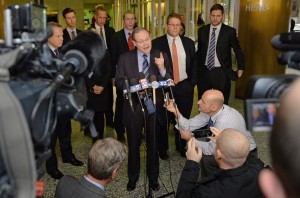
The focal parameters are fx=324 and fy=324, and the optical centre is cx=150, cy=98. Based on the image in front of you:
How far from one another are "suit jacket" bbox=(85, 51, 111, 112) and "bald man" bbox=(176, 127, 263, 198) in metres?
2.02

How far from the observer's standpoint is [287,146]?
0.55 metres

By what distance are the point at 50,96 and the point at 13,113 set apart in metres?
0.19

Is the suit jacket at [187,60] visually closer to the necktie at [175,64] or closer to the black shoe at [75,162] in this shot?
the necktie at [175,64]

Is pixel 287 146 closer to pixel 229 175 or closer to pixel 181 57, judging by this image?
pixel 229 175

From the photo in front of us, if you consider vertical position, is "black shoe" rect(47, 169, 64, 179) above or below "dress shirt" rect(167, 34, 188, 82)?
below

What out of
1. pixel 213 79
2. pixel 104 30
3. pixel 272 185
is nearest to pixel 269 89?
pixel 272 185

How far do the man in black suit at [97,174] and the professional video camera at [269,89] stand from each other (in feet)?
3.78

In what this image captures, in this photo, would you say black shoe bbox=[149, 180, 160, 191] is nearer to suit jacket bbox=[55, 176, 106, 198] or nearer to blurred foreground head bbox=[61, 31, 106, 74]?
suit jacket bbox=[55, 176, 106, 198]

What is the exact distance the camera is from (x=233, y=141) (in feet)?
5.97

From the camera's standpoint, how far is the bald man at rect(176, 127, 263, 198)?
5.65 feet

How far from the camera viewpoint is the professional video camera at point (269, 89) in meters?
0.81

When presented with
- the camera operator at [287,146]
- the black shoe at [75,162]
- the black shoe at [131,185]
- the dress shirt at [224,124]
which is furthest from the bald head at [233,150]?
the black shoe at [75,162]

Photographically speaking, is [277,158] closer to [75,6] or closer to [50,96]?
[50,96]

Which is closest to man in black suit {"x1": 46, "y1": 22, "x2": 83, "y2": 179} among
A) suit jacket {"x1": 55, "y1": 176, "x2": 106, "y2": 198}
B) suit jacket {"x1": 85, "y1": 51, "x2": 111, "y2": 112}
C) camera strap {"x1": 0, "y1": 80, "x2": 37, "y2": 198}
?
suit jacket {"x1": 85, "y1": 51, "x2": 111, "y2": 112}
